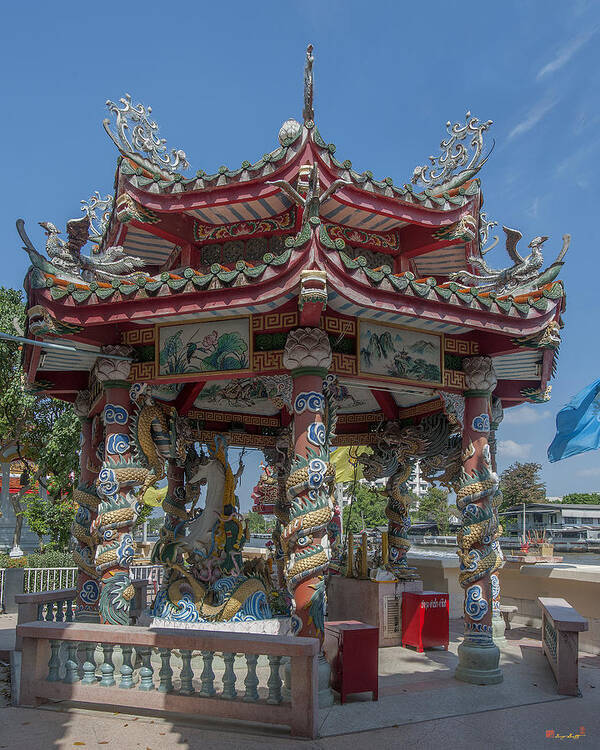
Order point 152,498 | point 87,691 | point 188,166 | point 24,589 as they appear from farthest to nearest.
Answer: point 152,498 → point 24,589 → point 188,166 → point 87,691

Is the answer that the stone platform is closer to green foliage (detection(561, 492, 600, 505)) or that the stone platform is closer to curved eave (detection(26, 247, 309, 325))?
curved eave (detection(26, 247, 309, 325))

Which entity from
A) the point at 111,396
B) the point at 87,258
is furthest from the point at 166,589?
the point at 87,258

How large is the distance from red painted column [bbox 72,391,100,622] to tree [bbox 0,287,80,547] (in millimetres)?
14924

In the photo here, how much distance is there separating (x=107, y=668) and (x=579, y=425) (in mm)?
9009

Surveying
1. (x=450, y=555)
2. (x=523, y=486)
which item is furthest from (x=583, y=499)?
(x=450, y=555)

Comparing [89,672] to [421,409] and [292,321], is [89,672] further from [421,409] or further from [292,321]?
[421,409]

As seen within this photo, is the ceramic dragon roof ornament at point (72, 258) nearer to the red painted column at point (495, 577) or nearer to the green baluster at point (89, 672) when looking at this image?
the green baluster at point (89, 672)

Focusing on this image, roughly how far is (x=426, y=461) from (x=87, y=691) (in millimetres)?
9456

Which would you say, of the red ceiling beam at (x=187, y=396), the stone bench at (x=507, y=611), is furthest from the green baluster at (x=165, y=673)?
the stone bench at (x=507, y=611)

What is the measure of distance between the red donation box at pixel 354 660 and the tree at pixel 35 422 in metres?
20.7

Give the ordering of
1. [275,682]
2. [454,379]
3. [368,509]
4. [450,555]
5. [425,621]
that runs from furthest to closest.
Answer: [368,509] < [450,555] < [425,621] < [454,379] < [275,682]

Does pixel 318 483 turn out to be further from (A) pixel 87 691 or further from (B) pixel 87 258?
(B) pixel 87 258

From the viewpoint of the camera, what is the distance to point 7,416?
2833cm

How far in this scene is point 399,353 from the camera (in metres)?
10.4
